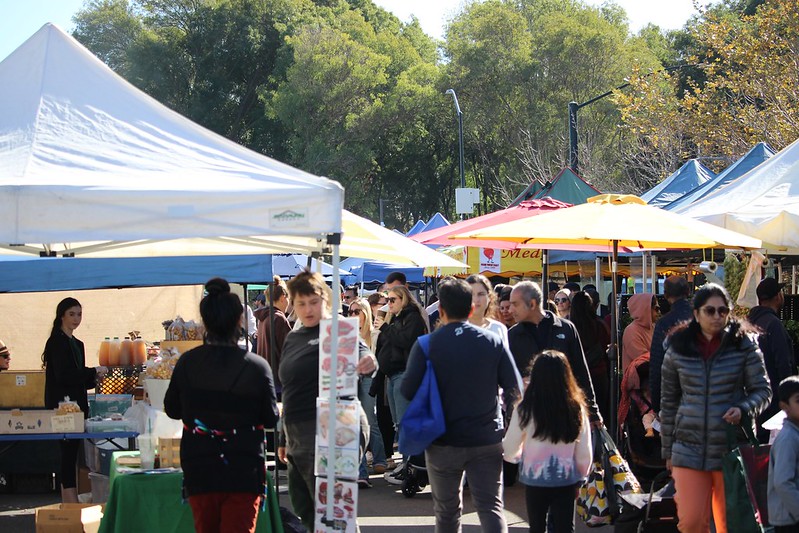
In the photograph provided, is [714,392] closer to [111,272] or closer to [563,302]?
[563,302]

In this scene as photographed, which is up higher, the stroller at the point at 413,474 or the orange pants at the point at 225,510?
the orange pants at the point at 225,510

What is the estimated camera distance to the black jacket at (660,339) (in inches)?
282

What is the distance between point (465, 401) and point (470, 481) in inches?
19.3

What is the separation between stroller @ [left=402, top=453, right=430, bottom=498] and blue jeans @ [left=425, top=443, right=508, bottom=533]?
11.4ft

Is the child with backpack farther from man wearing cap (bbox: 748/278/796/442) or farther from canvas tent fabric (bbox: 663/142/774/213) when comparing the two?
canvas tent fabric (bbox: 663/142/774/213)

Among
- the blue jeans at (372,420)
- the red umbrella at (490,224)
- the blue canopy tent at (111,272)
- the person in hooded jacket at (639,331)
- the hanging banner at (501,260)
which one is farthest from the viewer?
the hanging banner at (501,260)

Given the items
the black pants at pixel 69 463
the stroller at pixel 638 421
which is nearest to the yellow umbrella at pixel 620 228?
the stroller at pixel 638 421

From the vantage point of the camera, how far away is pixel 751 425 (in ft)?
19.2


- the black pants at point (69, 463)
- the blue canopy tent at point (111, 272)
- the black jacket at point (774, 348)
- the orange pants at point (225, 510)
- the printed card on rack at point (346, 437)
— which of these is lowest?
the black pants at point (69, 463)

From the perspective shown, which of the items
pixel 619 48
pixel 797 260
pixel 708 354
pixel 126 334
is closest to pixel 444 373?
pixel 708 354

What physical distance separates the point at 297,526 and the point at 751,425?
2.77 m

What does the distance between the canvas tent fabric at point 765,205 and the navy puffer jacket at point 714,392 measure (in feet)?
9.11

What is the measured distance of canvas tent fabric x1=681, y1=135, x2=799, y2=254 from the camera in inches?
337

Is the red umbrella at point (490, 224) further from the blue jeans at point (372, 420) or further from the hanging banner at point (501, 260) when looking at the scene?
the hanging banner at point (501, 260)
